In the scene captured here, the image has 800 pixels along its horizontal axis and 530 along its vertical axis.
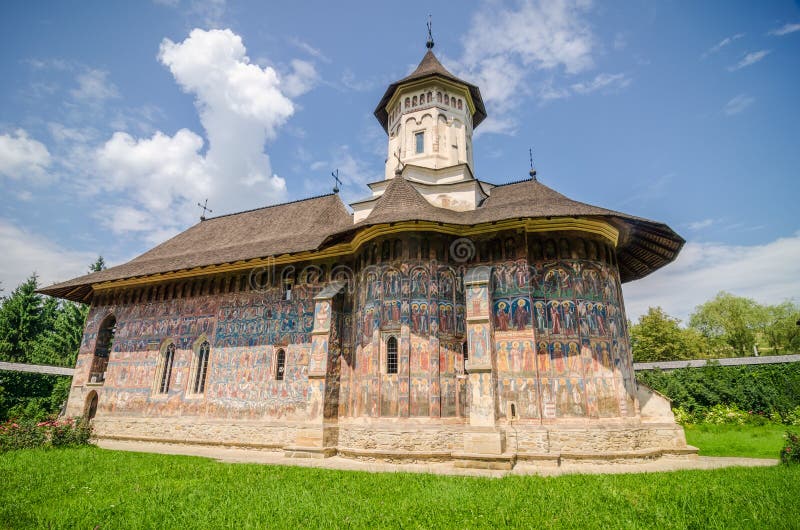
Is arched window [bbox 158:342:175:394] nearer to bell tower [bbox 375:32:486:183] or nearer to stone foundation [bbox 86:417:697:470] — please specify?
stone foundation [bbox 86:417:697:470]

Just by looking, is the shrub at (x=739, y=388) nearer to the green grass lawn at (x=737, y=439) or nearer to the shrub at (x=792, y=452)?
the green grass lawn at (x=737, y=439)

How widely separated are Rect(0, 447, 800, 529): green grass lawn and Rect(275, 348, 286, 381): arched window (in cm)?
530

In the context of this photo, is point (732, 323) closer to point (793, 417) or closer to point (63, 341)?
point (793, 417)

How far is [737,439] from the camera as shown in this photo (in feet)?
46.8

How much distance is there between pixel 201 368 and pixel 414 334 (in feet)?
29.4

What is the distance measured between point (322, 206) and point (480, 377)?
10833 millimetres

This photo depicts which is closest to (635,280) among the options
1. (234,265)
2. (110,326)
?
(234,265)

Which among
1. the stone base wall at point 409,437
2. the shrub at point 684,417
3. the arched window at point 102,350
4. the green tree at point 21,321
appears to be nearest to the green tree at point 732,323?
the shrub at point 684,417

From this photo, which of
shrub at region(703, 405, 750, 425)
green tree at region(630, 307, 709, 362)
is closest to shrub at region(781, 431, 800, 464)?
shrub at region(703, 405, 750, 425)

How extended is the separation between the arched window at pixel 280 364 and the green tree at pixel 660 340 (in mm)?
27865

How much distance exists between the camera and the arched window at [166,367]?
16.6 metres

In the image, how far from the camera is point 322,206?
1867 cm

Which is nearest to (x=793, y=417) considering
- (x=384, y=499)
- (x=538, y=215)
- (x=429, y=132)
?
(x=538, y=215)

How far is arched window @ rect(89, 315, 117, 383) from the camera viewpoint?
18109mm
